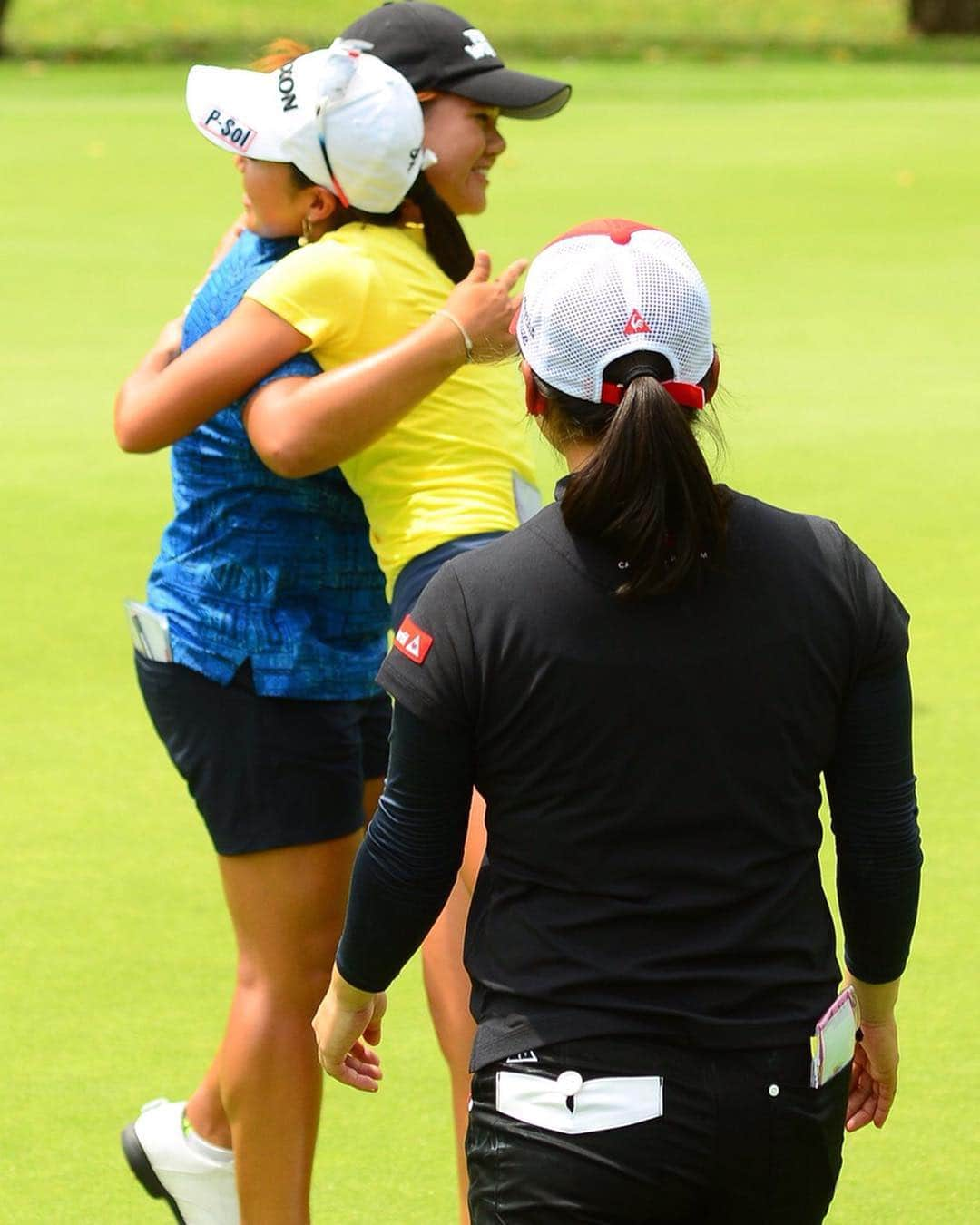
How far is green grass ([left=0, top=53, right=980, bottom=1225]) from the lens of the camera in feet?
13.1

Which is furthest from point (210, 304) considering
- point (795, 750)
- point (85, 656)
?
point (85, 656)

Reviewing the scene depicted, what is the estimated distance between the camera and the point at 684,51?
27141 millimetres

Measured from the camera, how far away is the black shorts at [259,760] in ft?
10.7

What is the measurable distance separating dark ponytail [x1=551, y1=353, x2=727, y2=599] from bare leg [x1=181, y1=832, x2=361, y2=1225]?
1.19 meters

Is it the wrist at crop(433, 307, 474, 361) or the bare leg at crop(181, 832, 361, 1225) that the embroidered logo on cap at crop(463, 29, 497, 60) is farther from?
the bare leg at crop(181, 832, 361, 1225)

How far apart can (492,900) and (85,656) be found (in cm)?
456

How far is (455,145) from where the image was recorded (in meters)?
3.57

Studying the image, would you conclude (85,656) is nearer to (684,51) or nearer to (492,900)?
(492,900)

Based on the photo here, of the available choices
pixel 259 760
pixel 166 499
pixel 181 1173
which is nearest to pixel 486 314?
pixel 259 760

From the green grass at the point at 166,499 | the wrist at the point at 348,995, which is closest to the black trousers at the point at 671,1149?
the wrist at the point at 348,995

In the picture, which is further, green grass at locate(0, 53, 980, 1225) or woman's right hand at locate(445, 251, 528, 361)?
green grass at locate(0, 53, 980, 1225)

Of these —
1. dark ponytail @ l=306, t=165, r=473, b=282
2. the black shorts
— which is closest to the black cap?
dark ponytail @ l=306, t=165, r=473, b=282

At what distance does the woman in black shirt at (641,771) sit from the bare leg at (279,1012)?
965mm

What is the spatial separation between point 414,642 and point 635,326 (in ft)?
1.30
